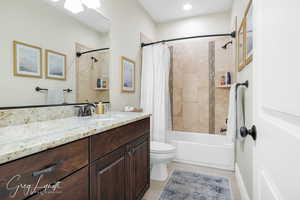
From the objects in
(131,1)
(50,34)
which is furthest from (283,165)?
(131,1)

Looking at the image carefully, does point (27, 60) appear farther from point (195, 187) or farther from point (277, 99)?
point (195, 187)

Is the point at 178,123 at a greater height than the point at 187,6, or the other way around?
the point at 187,6

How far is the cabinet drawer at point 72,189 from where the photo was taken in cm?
67

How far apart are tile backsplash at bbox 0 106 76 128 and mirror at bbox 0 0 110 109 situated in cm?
4

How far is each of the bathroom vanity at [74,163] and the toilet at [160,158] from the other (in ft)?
1.71

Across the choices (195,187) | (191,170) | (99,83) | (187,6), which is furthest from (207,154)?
(187,6)

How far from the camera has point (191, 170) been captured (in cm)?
230

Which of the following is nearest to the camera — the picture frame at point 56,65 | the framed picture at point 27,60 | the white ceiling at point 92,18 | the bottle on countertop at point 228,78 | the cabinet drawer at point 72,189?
the cabinet drawer at point 72,189

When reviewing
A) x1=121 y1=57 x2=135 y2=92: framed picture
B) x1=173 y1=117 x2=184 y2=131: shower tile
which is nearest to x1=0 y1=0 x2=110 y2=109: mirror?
x1=121 y1=57 x2=135 y2=92: framed picture

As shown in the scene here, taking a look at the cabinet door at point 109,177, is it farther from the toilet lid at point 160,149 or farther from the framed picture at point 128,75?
the framed picture at point 128,75

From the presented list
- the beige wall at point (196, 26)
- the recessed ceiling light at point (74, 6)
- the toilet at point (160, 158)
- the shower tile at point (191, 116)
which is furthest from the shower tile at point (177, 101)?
the recessed ceiling light at point (74, 6)

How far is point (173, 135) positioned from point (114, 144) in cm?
226

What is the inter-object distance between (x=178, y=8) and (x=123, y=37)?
1.29 meters

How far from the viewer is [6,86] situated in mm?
998
